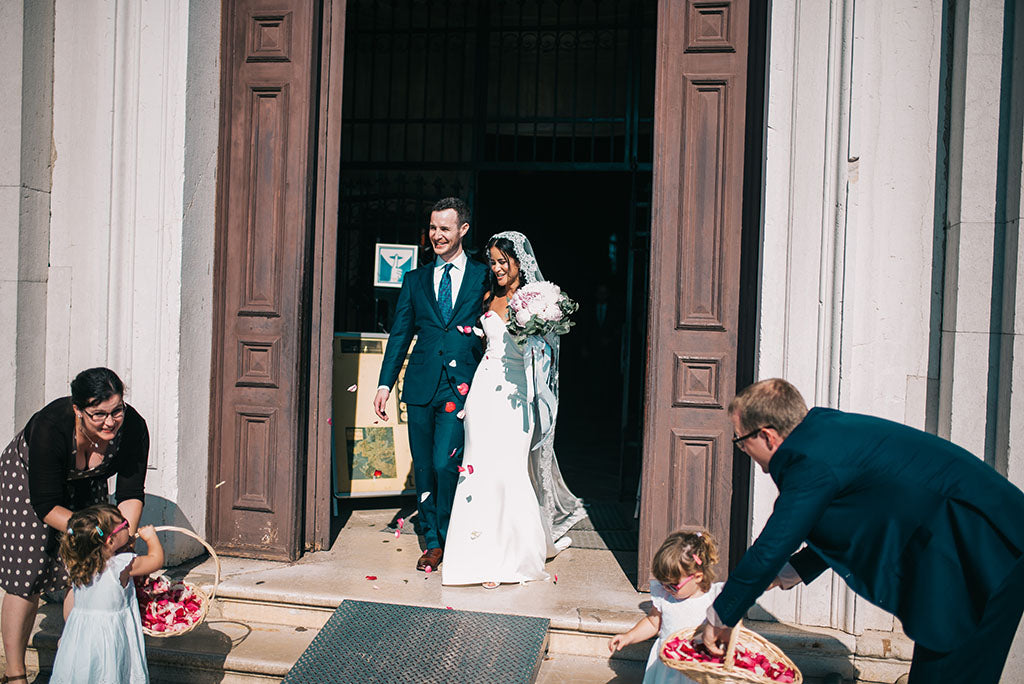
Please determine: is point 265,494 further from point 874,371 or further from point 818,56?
point 818,56

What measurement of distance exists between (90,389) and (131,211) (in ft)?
5.64

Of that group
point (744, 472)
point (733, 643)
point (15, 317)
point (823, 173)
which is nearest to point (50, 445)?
point (15, 317)

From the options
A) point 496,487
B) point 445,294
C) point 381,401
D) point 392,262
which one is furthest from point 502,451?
point 392,262

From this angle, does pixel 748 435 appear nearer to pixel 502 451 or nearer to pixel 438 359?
pixel 502 451

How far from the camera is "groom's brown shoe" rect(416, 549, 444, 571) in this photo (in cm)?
520

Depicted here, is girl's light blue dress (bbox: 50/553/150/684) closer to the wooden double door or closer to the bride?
the wooden double door

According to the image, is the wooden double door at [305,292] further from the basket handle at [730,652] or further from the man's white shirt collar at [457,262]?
the basket handle at [730,652]

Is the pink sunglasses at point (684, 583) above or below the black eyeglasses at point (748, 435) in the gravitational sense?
below

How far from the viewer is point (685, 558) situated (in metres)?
3.39

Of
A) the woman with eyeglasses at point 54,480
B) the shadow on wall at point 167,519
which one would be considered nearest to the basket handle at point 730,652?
the woman with eyeglasses at point 54,480

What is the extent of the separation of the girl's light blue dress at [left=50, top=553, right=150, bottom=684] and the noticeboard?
2.94 metres

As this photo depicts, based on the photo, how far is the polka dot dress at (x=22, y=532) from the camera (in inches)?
151

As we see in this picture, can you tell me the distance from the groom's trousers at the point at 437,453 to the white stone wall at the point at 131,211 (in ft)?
→ 4.61

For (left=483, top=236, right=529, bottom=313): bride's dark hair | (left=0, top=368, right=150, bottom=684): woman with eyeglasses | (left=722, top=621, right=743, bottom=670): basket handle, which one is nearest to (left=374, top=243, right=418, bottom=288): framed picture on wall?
(left=483, top=236, right=529, bottom=313): bride's dark hair
